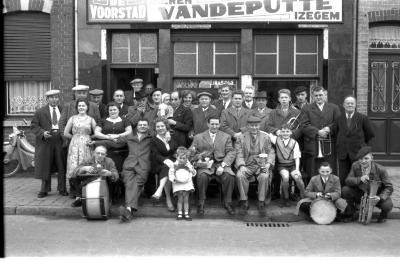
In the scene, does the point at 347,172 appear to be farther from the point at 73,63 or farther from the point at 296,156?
the point at 73,63

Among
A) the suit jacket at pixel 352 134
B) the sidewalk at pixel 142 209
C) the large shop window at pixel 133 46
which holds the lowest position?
the sidewalk at pixel 142 209

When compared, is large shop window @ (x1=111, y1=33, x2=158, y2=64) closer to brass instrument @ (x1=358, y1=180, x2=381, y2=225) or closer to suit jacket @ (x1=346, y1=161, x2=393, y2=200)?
suit jacket @ (x1=346, y1=161, x2=393, y2=200)

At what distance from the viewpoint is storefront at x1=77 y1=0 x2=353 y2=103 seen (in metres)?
11.4

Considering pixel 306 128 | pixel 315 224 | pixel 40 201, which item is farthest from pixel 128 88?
pixel 315 224

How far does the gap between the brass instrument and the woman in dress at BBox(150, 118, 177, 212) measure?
3021 mm

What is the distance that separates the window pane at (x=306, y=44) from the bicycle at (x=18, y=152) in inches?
257

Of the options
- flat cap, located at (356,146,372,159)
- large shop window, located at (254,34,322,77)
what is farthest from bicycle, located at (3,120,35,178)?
flat cap, located at (356,146,372,159)

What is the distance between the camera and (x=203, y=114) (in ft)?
29.6

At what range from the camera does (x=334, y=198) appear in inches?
306

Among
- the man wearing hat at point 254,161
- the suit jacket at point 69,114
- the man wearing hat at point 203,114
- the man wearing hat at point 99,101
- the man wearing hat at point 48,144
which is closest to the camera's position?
the man wearing hat at point 254,161

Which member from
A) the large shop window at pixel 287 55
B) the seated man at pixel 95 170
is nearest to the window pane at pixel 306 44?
the large shop window at pixel 287 55

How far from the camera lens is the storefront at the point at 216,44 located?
11.4 m

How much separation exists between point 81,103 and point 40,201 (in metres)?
1.88

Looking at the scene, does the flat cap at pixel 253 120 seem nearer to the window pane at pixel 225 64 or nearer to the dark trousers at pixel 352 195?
the dark trousers at pixel 352 195
